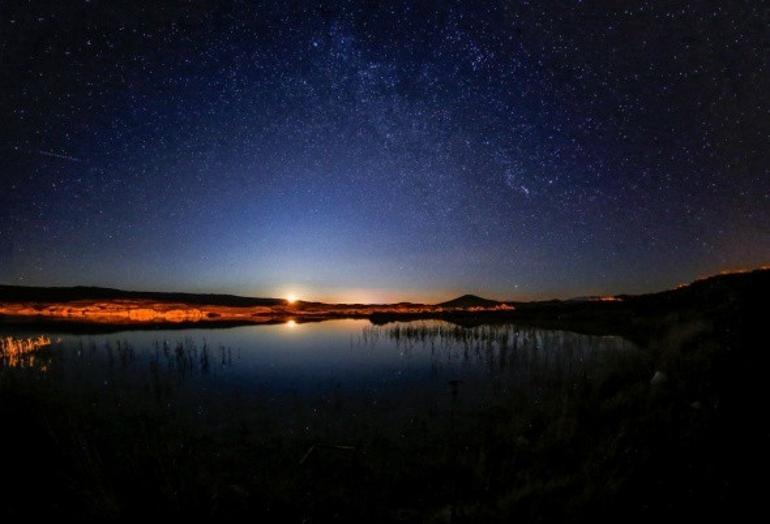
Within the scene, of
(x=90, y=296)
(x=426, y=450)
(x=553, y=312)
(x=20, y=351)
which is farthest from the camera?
(x=90, y=296)

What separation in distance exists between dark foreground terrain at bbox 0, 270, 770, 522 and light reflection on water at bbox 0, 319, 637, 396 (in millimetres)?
3148

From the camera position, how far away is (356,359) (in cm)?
1998

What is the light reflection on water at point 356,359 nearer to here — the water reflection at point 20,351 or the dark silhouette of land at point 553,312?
the water reflection at point 20,351

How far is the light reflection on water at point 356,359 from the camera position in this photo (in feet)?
50.9

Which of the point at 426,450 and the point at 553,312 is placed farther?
the point at 553,312

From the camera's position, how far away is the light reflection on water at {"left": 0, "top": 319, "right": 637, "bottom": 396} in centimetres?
1551

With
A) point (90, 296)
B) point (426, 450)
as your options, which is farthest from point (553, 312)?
point (90, 296)

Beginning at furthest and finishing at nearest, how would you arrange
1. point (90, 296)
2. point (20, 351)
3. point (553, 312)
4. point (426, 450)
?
point (90, 296) → point (553, 312) → point (20, 351) → point (426, 450)

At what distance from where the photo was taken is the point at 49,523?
4582mm

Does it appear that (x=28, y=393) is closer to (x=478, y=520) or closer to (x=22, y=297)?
(x=478, y=520)

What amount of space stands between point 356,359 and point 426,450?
1182 cm

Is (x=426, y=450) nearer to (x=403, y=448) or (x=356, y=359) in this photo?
(x=403, y=448)

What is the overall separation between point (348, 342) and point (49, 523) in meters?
21.7

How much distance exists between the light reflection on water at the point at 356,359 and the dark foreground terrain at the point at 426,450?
3.15 metres
